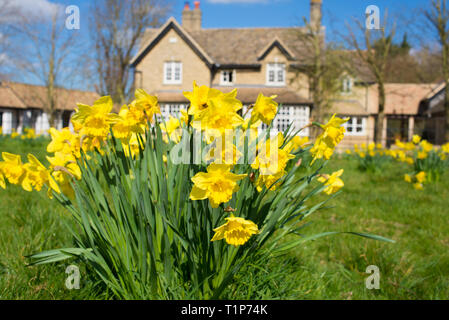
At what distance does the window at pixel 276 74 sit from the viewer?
20.8 m

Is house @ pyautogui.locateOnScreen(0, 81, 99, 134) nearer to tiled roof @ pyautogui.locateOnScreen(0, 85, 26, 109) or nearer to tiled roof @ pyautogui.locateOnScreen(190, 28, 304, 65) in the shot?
tiled roof @ pyautogui.locateOnScreen(0, 85, 26, 109)

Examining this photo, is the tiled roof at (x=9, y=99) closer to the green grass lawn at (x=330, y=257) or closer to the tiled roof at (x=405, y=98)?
the green grass lawn at (x=330, y=257)

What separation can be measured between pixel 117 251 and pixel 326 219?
2.71 meters

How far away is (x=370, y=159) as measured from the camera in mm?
6863

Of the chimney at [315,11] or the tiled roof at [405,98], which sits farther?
the tiled roof at [405,98]

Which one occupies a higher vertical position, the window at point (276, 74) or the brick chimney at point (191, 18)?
the brick chimney at point (191, 18)

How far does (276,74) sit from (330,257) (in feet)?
63.7

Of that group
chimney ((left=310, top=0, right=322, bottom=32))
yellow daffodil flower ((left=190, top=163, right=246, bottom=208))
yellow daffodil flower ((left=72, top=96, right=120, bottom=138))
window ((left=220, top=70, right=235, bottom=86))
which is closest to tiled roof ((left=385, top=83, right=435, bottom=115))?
chimney ((left=310, top=0, right=322, bottom=32))

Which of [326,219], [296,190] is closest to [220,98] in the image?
[296,190]

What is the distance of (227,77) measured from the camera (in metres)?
21.2

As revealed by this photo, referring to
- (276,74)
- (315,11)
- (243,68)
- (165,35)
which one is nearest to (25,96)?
(165,35)

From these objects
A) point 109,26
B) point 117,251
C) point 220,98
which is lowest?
point 117,251

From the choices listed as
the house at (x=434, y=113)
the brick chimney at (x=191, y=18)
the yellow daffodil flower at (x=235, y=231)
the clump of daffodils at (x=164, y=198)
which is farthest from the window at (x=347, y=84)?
the yellow daffodil flower at (x=235, y=231)
